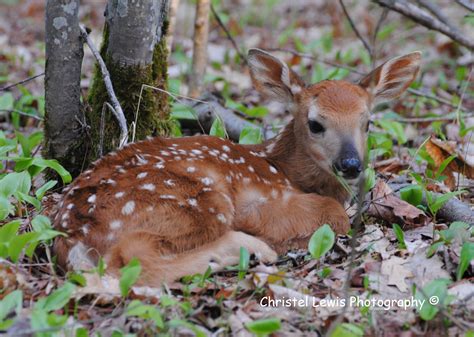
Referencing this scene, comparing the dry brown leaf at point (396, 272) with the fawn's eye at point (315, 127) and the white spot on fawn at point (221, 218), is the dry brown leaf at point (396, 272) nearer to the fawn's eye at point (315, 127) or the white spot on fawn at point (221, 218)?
the white spot on fawn at point (221, 218)

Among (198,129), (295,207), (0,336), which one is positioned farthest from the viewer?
(198,129)

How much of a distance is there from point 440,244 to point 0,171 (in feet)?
10.9

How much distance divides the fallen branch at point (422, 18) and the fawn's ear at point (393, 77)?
1.02m

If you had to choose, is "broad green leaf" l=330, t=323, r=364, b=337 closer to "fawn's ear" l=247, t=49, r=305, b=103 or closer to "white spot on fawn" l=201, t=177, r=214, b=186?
"white spot on fawn" l=201, t=177, r=214, b=186

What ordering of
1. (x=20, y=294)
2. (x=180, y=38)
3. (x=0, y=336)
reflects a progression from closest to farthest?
1. (x=0, y=336)
2. (x=20, y=294)
3. (x=180, y=38)

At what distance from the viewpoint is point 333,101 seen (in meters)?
Result: 5.01

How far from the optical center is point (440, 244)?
14.2 ft

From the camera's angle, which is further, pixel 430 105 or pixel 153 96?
pixel 430 105

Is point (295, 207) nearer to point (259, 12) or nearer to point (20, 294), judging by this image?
point (20, 294)

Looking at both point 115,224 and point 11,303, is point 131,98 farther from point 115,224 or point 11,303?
point 11,303

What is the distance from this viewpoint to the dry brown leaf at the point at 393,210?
4.94m

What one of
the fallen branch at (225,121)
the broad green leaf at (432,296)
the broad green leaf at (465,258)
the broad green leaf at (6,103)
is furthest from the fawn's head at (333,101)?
the broad green leaf at (6,103)

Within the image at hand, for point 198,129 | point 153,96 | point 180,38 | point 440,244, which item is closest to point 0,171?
point 153,96

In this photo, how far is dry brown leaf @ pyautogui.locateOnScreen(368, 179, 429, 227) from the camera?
494 centimetres
